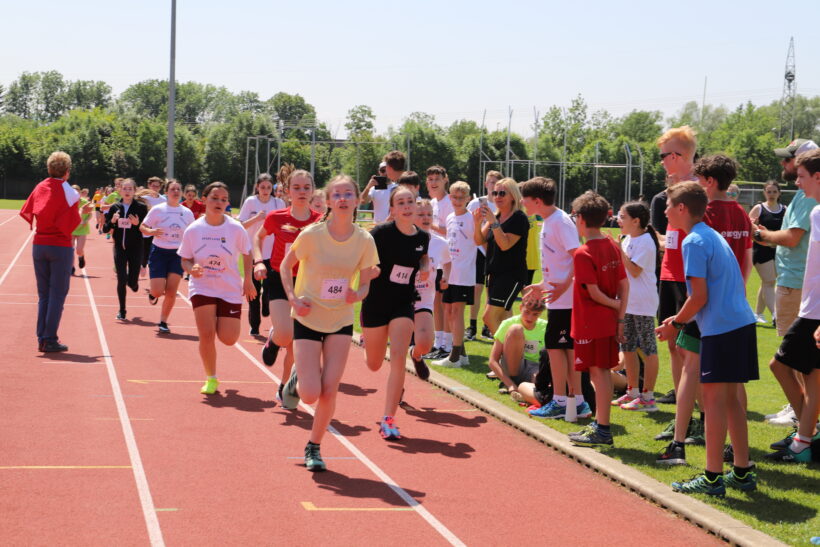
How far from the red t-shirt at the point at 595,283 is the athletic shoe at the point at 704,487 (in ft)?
5.01

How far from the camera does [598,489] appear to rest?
260 inches

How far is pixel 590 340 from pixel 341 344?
198cm

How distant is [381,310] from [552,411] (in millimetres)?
1946

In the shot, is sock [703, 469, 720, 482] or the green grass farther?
sock [703, 469, 720, 482]

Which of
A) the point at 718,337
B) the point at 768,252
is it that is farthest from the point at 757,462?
the point at 768,252

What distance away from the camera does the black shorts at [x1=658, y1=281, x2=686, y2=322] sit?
7.28 meters

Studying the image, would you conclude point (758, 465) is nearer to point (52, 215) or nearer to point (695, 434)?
point (695, 434)

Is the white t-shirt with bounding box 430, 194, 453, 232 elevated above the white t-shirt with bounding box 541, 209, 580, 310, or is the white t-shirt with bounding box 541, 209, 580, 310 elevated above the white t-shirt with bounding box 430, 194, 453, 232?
the white t-shirt with bounding box 430, 194, 453, 232

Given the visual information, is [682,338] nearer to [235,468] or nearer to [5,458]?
[235,468]

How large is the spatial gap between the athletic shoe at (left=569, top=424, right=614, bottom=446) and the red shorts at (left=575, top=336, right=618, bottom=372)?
513 millimetres

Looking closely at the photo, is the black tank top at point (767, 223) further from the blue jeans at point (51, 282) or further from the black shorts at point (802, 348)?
the blue jeans at point (51, 282)

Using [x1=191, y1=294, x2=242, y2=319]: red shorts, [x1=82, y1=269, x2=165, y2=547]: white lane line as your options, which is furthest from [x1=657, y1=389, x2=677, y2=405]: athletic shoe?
[x1=82, y1=269, x2=165, y2=547]: white lane line

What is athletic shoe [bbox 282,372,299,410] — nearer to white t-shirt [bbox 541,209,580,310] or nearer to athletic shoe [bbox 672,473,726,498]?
white t-shirt [bbox 541,209,580,310]

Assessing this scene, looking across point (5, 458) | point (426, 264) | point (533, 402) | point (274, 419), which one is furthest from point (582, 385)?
point (5, 458)
